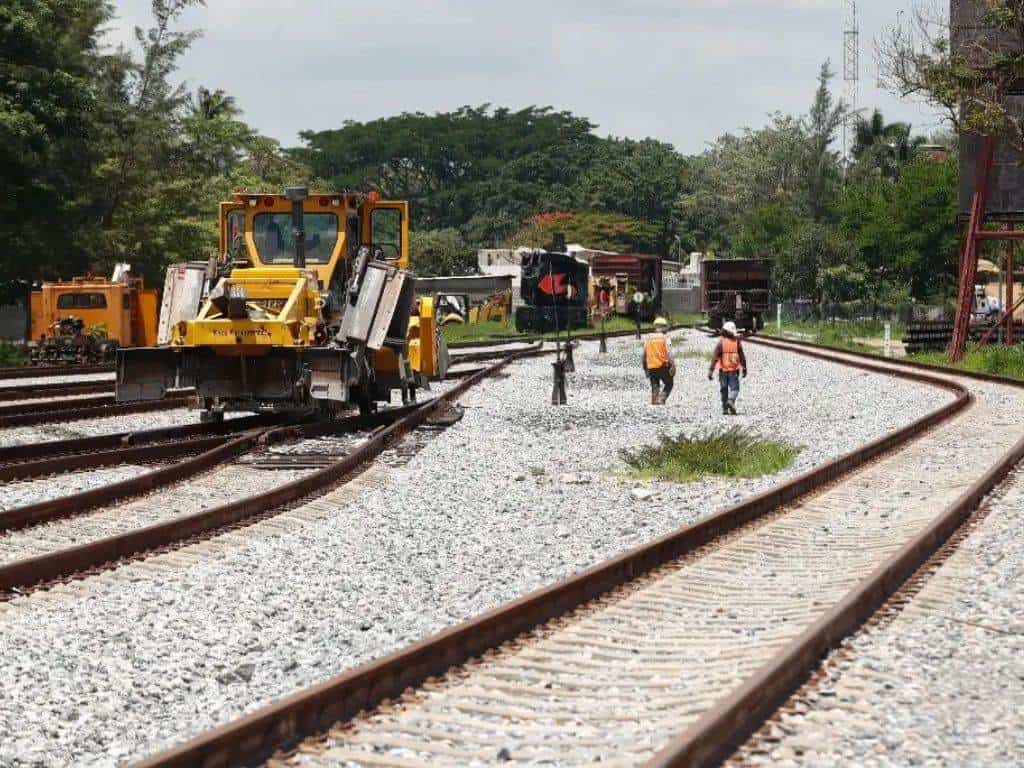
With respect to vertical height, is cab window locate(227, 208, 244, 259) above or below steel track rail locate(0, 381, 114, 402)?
above

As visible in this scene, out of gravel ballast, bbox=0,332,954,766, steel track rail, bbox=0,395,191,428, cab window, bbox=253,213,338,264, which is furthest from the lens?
steel track rail, bbox=0,395,191,428

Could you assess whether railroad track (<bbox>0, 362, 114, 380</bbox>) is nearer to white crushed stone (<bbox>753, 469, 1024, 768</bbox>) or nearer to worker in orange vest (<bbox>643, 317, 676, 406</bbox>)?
worker in orange vest (<bbox>643, 317, 676, 406</bbox>)

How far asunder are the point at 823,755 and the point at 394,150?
136 m

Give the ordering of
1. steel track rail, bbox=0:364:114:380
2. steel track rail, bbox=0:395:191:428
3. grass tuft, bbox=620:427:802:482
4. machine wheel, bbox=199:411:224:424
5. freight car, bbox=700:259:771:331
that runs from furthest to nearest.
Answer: freight car, bbox=700:259:771:331 → steel track rail, bbox=0:364:114:380 → steel track rail, bbox=0:395:191:428 → machine wheel, bbox=199:411:224:424 → grass tuft, bbox=620:427:802:482

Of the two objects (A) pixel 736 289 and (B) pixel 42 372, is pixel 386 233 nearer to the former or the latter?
(B) pixel 42 372

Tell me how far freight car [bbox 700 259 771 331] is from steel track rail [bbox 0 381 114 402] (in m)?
38.1

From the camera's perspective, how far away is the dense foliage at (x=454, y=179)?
45938 mm

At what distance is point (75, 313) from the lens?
40094 mm

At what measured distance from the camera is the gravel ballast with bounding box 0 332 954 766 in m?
6.36

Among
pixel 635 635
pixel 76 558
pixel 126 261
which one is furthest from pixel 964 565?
pixel 126 261

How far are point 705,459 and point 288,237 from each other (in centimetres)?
695

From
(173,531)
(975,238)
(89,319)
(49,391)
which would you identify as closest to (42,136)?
(89,319)

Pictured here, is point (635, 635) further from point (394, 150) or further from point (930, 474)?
point (394, 150)

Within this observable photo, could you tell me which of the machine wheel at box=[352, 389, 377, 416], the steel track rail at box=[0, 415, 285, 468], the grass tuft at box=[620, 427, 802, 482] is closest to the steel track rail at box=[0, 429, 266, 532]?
the steel track rail at box=[0, 415, 285, 468]
